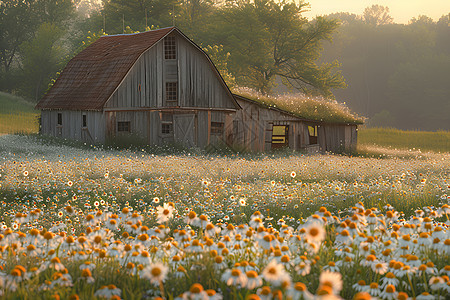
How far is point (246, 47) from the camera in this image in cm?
5466

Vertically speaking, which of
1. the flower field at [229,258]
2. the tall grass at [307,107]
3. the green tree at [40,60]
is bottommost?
the flower field at [229,258]

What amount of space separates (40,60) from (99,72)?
Answer: 118 ft

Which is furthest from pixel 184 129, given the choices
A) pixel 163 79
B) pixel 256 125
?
pixel 256 125

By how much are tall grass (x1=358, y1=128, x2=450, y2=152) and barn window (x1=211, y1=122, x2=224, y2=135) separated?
15.2m

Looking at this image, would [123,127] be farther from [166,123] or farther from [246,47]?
[246,47]

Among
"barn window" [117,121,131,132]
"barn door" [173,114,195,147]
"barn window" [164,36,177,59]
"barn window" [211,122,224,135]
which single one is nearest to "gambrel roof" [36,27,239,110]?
"barn window" [164,36,177,59]

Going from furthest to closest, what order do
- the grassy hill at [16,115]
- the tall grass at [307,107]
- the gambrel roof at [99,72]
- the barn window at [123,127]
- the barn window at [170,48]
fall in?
the grassy hill at [16,115], the tall grass at [307,107], the barn window at [123,127], the barn window at [170,48], the gambrel roof at [99,72]

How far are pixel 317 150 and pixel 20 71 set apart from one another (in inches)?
1889

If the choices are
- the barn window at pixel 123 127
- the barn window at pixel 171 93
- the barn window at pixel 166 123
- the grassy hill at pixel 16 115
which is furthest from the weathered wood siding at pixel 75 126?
the grassy hill at pixel 16 115

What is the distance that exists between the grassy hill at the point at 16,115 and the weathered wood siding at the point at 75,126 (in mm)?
7868

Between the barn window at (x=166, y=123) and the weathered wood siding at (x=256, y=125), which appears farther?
the weathered wood siding at (x=256, y=125)

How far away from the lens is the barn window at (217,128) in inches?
1129

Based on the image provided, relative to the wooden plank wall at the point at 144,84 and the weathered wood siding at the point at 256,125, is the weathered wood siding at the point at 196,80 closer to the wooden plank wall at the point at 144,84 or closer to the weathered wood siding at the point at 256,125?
the wooden plank wall at the point at 144,84

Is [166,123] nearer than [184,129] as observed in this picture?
Yes
